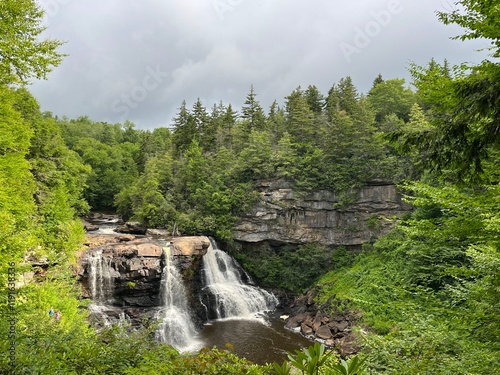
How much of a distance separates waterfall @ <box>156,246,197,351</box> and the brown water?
3.62 feet

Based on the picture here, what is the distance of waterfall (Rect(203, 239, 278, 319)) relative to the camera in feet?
79.4

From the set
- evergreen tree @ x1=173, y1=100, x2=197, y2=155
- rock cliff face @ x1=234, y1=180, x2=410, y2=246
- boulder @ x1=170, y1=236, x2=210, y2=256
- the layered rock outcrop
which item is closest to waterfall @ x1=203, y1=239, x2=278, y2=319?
boulder @ x1=170, y1=236, x2=210, y2=256

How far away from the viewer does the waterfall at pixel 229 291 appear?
24188 mm

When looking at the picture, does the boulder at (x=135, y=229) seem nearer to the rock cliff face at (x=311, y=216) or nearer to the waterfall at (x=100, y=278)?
the rock cliff face at (x=311, y=216)

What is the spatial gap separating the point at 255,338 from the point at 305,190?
15202mm

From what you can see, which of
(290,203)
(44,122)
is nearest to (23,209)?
(44,122)

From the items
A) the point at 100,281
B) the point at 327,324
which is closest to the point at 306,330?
the point at 327,324

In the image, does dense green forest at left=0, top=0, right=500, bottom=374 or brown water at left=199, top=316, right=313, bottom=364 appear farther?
brown water at left=199, top=316, right=313, bottom=364

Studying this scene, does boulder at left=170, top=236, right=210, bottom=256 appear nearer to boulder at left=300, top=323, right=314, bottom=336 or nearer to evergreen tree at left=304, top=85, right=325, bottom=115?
boulder at left=300, top=323, right=314, bottom=336

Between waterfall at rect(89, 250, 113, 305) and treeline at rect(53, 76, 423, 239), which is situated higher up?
treeline at rect(53, 76, 423, 239)

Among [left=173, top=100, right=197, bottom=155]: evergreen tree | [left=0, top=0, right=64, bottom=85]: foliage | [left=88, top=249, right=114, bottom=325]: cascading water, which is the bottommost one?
[left=88, top=249, right=114, bottom=325]: cascading water

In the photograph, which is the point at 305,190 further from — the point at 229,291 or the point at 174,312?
the point at 174,312

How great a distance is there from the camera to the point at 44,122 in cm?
2055

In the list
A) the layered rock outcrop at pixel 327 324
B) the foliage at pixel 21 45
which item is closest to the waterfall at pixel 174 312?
the layered rock outcrop at pixel 327 324
